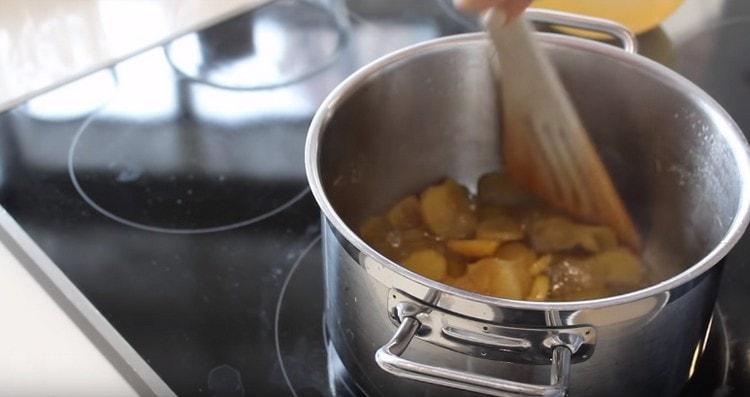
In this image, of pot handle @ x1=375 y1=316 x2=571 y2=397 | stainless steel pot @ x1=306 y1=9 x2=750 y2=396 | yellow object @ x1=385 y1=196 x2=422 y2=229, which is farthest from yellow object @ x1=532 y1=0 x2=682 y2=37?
pot handle @ x1=375 y1=316 x2=571 y2=397

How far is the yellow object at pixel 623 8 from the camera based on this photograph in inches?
33.3

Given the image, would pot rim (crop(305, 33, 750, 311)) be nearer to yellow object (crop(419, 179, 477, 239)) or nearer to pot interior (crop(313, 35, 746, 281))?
pot interior (crop(313, 35, 746, 281))

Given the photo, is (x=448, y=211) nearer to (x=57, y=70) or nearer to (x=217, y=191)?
(x=217, y=191)

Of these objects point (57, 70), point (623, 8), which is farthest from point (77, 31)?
point (623, 8)

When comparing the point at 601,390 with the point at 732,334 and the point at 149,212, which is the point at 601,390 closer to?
the point at 732,334

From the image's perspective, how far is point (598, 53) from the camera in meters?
0.68

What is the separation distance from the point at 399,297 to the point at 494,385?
7cm

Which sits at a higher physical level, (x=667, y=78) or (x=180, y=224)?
(x=667, y=78)

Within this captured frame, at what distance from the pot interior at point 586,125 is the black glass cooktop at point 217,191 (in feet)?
0.17

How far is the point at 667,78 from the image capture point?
0.65 meters

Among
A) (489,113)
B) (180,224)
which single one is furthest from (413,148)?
(180,224)

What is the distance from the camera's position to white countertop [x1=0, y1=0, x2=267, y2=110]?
0.85 metres

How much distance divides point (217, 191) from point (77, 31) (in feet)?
0.86

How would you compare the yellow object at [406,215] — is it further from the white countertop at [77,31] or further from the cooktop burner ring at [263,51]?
the white countertop at [77,31]
